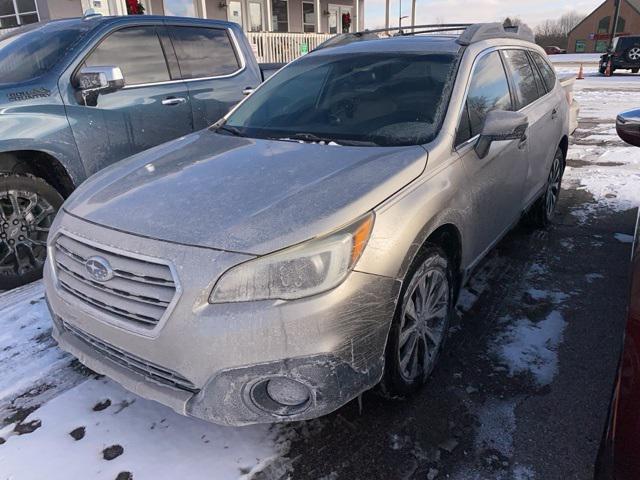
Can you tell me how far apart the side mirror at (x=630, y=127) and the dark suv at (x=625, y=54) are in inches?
964

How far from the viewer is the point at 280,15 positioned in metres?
19.0

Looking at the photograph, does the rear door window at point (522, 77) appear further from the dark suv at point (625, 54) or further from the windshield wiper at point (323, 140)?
the dark suv at point (625, 54)

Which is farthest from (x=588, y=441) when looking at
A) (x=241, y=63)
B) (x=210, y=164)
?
(x=241, y=63)

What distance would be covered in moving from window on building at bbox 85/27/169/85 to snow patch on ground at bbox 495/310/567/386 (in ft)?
11.8

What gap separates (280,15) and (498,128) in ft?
59.8

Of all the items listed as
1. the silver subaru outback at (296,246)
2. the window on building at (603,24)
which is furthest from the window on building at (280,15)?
the window on building at (603,24)

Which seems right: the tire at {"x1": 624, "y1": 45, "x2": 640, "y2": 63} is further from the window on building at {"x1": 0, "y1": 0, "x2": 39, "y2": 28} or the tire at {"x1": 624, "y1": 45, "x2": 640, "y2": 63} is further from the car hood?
the car hood

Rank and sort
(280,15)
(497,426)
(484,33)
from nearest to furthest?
(497,426)
(484,33)
(280,15)

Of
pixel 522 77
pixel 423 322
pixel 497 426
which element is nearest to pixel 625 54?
pixel 522 77

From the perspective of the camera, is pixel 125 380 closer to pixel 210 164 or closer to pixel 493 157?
pixel 210 164

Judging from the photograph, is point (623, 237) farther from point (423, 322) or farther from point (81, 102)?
point (81, 102)

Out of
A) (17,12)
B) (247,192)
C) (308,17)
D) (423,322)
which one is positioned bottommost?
(423,322)

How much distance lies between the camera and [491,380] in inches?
104

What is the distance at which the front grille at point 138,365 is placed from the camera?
1.94 metres
